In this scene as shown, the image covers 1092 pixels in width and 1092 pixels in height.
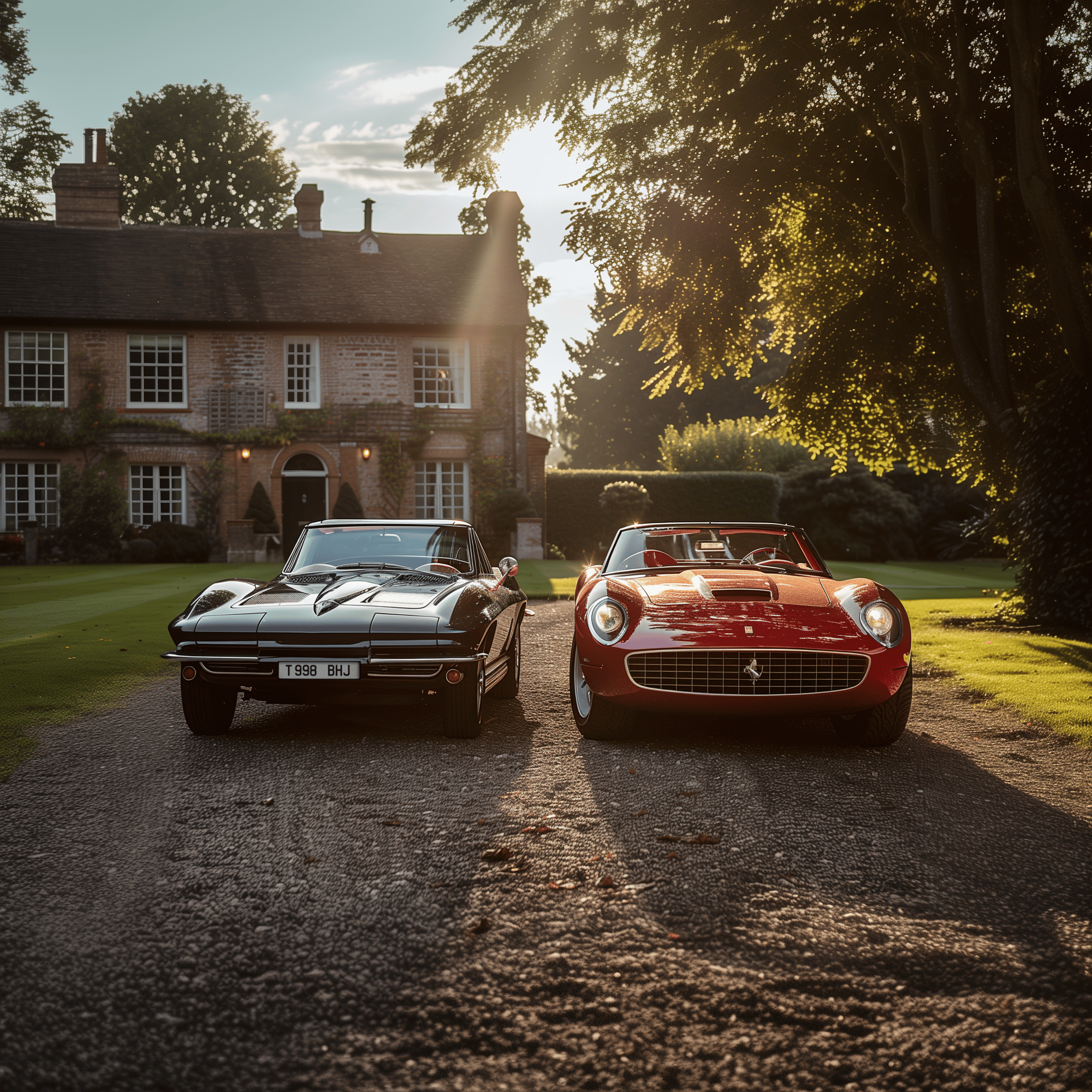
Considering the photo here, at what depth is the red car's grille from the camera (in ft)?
18.2

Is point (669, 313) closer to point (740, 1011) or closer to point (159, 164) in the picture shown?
point (740, 1011)

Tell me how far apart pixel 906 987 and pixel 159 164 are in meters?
50.6

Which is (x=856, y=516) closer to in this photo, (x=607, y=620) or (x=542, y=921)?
(x=607, y=620)

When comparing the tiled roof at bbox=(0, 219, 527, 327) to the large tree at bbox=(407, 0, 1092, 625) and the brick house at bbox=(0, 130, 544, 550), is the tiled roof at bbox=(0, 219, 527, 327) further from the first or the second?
the large tree at bbox=(407, 0, 1092, 625)

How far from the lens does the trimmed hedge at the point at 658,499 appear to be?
2759 centimetres

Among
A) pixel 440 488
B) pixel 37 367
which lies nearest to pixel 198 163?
pixel 37 367

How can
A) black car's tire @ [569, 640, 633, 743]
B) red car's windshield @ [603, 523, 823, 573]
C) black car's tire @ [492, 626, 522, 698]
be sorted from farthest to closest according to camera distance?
black car's tire @ [492, 626, 522, 698] → red car's windshield @ [603, 523, 823, 573] → black car's tire @ [569, 640, 633, 743]

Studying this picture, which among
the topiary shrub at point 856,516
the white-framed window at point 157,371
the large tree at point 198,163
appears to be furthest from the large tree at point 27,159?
the topiary shrub at point 856,516

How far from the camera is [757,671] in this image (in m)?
5.54

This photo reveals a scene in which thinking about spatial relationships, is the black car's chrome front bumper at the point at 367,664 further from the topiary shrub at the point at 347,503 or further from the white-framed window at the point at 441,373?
the white-framed window at the point at 441,373

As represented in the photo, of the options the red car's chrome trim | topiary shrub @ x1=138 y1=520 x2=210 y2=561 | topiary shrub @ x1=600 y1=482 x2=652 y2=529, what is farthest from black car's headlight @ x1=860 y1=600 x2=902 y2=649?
topiary shrub @ x1=138 y1=520 x2=210 y2=561

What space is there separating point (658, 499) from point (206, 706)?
23.7 m

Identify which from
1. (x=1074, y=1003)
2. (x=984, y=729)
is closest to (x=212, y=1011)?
(x=1074, y=1003)

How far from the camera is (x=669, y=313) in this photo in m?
13.1
